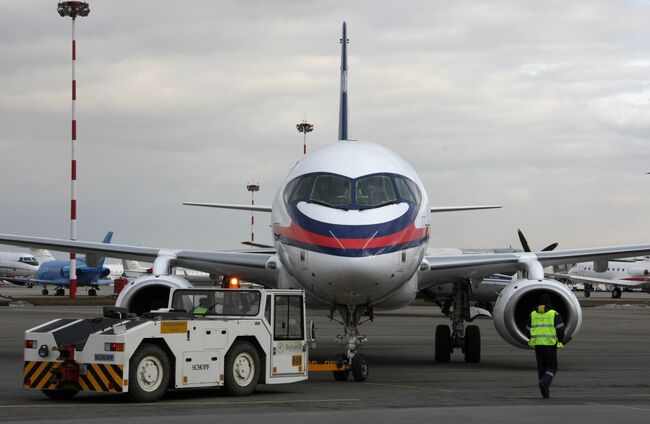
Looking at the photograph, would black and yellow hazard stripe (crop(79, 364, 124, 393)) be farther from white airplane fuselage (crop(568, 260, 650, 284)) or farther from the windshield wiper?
white airplane fuselage (crop(568, 260, 650, 284))

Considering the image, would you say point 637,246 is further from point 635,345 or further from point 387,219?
point 635,345

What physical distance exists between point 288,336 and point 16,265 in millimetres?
113731

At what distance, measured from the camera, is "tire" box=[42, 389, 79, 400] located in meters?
15.8

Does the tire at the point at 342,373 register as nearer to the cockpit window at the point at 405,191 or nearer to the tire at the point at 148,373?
Result: the cockpit window at the point at 405,191

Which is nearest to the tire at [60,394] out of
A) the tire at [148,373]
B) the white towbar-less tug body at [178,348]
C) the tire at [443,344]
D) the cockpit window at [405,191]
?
the white towbar-less tug body at [178,348]

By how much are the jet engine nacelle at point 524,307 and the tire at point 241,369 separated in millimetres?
6656

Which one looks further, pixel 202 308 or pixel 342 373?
pixel 342 373

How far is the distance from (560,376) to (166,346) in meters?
8.54

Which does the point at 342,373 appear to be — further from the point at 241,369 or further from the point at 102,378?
the point at 102,378

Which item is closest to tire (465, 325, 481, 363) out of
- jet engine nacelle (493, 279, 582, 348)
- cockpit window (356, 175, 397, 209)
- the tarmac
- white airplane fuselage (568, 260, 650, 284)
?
the tarmac

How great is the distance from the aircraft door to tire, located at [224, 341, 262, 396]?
353 millimetres

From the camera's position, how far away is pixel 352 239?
57.5 ft

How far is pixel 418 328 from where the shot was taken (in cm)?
4412

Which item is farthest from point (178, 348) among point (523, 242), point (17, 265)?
point (17, 265)
